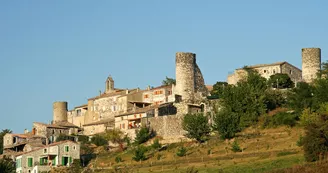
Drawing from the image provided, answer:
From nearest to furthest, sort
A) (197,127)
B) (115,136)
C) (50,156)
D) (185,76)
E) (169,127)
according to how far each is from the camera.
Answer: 1. (197,127)
2. (50,156)
3. (169,127)
4. (115,136)
5. (185,76)

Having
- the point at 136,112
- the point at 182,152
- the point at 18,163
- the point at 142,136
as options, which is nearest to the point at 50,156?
the point at 18,163

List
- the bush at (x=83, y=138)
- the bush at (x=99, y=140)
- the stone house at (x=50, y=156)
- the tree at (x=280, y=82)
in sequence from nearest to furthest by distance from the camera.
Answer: the stone house at (x=50, y=156), the bush at (x=99, y=140), the tree at (x=280, y=82), the bush at (x=83, y=138)

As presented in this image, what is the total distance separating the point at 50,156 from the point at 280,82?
2228 centimetres

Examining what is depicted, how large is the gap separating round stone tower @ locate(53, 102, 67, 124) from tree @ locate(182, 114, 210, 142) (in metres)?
27.9

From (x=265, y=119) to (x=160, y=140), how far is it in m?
10.6

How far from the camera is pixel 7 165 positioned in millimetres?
71188

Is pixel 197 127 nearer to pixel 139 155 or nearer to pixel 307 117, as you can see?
pixel 139 155

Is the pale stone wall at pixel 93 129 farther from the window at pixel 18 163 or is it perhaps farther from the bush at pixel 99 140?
the window at pixel 18 163

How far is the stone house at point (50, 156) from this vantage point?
237ft

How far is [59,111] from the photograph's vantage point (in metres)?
95.0

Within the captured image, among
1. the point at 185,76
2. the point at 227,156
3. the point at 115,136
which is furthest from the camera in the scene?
the point at 185,76

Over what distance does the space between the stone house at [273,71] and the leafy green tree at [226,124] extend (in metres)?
15.1

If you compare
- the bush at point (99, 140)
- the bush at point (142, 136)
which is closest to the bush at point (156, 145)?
the bush at point (142, 136)

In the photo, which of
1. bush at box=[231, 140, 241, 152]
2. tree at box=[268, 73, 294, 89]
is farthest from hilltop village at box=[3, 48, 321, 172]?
bush at box=[231, 140, 241, 152]
